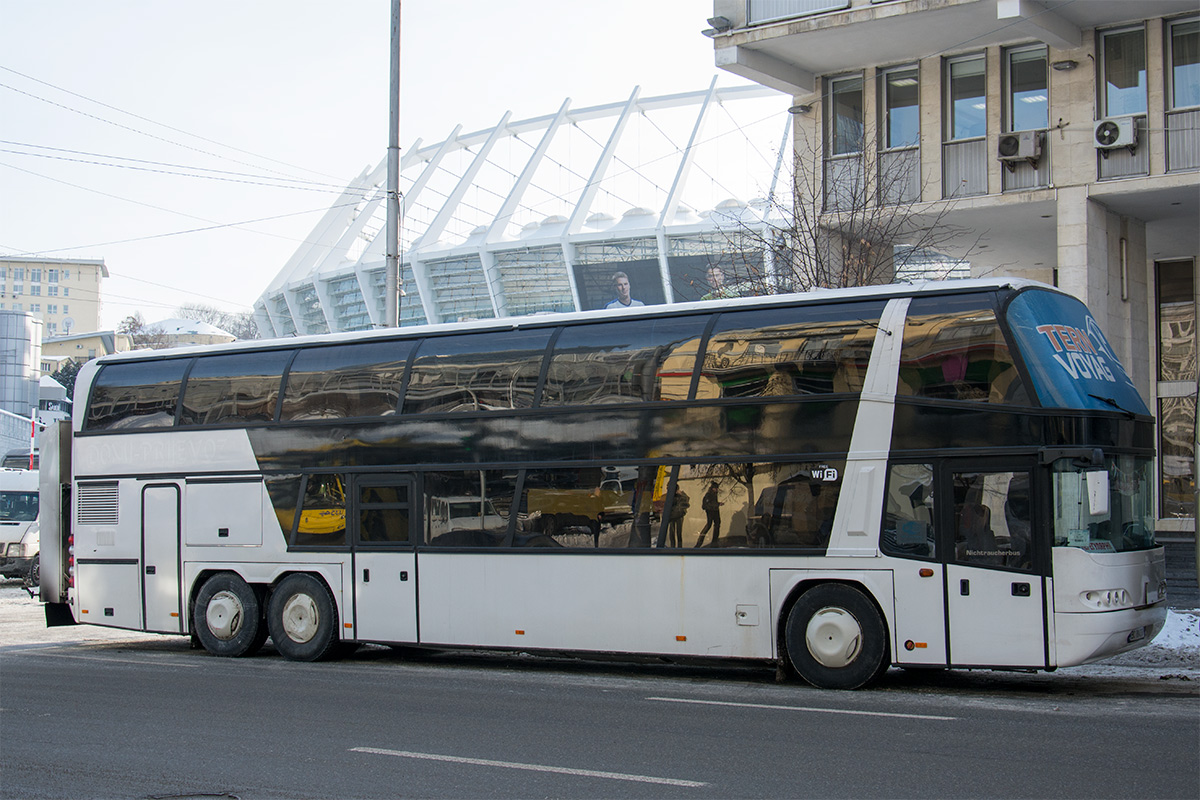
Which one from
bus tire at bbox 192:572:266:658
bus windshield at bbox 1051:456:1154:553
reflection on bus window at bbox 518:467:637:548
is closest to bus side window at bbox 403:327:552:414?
reflection on bus window at bbox 518:467:637:548

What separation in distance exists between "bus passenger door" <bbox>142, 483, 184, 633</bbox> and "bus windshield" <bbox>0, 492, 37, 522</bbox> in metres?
13.6

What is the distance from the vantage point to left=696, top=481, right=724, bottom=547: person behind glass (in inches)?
448

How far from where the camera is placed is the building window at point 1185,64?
63.1 ft

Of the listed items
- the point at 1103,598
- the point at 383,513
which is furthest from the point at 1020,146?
the point at 383,513

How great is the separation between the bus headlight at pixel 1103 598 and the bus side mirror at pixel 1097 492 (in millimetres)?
642

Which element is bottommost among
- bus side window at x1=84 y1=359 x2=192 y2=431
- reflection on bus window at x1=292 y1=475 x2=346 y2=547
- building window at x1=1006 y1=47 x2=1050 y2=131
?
reflection on bus window at x1=292 y1=475 x2=346 y2=547

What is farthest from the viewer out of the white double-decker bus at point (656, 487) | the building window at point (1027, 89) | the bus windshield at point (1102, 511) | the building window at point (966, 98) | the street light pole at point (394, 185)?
the building window at point (966, 98)

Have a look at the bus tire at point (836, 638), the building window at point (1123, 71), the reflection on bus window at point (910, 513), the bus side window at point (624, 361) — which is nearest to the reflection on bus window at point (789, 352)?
the bus side window at point (624, 361)

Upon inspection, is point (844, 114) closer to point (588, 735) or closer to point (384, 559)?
point (384, 559)

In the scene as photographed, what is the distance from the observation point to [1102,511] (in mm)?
9828

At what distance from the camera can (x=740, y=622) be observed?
36.7 ft

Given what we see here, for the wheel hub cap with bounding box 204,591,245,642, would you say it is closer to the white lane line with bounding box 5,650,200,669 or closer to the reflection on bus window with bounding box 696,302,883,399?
the white lane line with bounding box 5,650,200,669

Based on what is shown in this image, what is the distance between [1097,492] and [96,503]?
1179 cm

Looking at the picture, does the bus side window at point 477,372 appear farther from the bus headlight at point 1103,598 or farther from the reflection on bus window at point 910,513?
the bus headlight at point 1103,598
